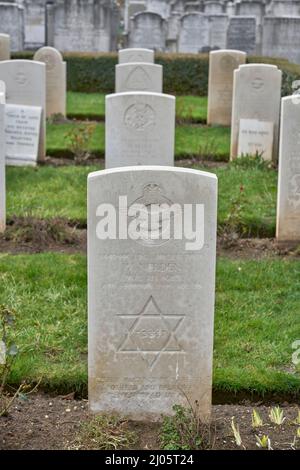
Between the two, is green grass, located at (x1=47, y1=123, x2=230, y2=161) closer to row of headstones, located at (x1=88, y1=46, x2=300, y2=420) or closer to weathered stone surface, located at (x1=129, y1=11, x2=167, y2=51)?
row of headstones, located at (x1=88, y1=46, x2=300, y2=420)

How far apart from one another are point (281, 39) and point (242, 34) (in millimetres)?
946

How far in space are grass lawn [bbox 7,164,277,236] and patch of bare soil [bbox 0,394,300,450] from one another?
3537 mm

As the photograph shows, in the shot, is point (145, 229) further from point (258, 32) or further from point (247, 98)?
point (258, 32)

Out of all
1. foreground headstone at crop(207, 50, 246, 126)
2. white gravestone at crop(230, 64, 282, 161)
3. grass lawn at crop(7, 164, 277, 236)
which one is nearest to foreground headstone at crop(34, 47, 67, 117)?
foreground headstone at crop(207, 50, 246, 126)

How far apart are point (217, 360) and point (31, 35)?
18983 millimetres

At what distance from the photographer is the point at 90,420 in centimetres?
466

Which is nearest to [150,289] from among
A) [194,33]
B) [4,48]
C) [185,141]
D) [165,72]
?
[185,141]

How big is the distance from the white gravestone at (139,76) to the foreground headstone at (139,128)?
3.30 metres

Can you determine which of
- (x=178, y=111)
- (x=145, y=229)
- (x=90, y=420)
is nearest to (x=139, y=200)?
(x=145, y=229)

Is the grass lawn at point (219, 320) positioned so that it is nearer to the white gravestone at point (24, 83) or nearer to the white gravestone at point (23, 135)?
the white gravestone at point (23, 135)

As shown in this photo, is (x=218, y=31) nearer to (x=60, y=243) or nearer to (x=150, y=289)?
(x=60, y=243)

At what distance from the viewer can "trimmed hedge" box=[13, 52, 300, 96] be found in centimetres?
1780

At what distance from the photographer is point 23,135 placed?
437 inches
